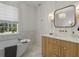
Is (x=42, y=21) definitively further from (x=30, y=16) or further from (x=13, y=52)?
(x=13, y=52)

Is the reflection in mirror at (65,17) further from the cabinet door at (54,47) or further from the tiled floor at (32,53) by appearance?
the tiled floor at (32,53)

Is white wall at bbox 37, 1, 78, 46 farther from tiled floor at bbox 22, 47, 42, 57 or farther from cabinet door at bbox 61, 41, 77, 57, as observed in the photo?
cabinet door at bbox 61, 41, 77, 57

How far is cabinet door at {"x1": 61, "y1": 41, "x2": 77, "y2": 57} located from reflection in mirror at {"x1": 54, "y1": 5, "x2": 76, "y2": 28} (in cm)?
103

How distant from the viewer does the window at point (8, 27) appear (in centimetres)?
436

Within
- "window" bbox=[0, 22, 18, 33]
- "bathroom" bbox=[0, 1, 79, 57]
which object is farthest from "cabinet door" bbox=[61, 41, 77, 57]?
"window" bbox=[0, 22, 18, 33]

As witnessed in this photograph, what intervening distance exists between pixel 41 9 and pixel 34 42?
6.09ft

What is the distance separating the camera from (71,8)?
3180 millimetres

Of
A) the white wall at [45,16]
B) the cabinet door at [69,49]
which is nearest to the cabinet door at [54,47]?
the cabinet door at [69,49]

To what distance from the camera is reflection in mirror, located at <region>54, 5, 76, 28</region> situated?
313 centimetres

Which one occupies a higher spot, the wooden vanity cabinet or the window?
the window

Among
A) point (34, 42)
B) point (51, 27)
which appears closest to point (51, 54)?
point (51, 27)

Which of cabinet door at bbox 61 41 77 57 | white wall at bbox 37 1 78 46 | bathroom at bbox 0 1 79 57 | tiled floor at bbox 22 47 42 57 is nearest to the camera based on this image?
cabinet door at bbox 61 41 77 57

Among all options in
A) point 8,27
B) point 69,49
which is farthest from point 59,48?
point 8,27

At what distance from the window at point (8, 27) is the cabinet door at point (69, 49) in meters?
2.92
